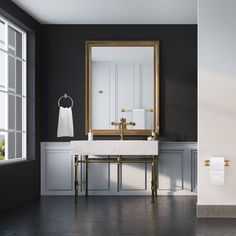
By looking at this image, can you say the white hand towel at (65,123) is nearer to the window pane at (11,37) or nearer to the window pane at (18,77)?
the window pane at (18,77)

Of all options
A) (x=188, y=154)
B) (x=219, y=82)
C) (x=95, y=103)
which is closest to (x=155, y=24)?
(x=95, y=103)

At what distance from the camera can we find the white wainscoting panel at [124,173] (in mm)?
7730

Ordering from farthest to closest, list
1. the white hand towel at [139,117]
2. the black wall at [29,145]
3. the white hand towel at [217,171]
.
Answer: the white hand towel at [139,117], the black wall at [29,145], the white hand towel at [217,171]

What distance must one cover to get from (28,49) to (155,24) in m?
1.85

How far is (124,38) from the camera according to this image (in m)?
7.82

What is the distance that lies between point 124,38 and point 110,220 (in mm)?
3266

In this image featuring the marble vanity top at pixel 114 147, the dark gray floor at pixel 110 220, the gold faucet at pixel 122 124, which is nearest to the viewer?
→ the dark gray floor at pixel 110 220

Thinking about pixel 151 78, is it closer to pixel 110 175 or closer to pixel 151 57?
pixel 151 57

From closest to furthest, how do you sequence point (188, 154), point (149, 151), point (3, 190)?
1. point (3, 190)
2. point (149, 151)
3. point (188, 154)

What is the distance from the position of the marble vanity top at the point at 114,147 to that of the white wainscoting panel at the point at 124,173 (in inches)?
26.6

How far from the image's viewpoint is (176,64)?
7.82 m

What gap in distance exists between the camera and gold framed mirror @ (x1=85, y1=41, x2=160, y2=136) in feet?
25.3

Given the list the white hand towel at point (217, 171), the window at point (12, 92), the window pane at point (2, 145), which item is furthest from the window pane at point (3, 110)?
the white hand towel at point (217, 171)

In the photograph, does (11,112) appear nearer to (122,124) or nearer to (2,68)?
(2,68)
